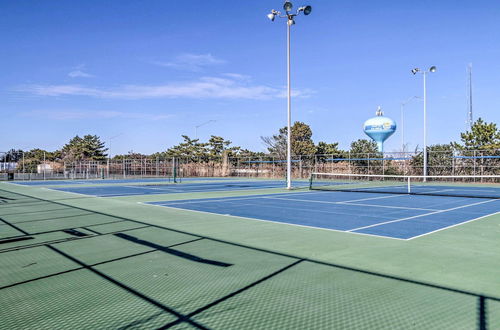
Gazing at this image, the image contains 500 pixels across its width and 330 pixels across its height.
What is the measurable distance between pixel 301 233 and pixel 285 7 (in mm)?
15580

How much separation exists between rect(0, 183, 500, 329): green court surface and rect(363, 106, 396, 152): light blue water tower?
43279 millimetres

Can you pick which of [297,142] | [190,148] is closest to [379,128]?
[297,142]

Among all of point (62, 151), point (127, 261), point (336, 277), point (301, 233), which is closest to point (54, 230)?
point (127, 261)

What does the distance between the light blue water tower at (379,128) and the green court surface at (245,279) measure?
43.3 meters

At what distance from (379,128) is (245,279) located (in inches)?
1905

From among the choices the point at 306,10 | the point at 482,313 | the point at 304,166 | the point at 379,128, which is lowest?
the point at 482,313

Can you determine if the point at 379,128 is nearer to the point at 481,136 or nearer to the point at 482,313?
the point at 481,136

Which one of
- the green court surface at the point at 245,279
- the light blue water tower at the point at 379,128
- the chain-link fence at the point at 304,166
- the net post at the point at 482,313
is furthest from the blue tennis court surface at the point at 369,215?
the light blue water tower at the point at 379,128

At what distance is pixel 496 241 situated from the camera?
271 inches

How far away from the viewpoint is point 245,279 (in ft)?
15.3

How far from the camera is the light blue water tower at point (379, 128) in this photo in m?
49.2

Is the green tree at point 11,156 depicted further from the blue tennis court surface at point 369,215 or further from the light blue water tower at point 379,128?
the light blue water tower at point 379,128

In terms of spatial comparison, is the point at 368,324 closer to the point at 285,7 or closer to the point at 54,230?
the point at 54,230

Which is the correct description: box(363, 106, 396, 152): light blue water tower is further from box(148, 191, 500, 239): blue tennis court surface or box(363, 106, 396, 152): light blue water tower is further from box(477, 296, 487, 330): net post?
box(477, 296, 487, 330): net post
